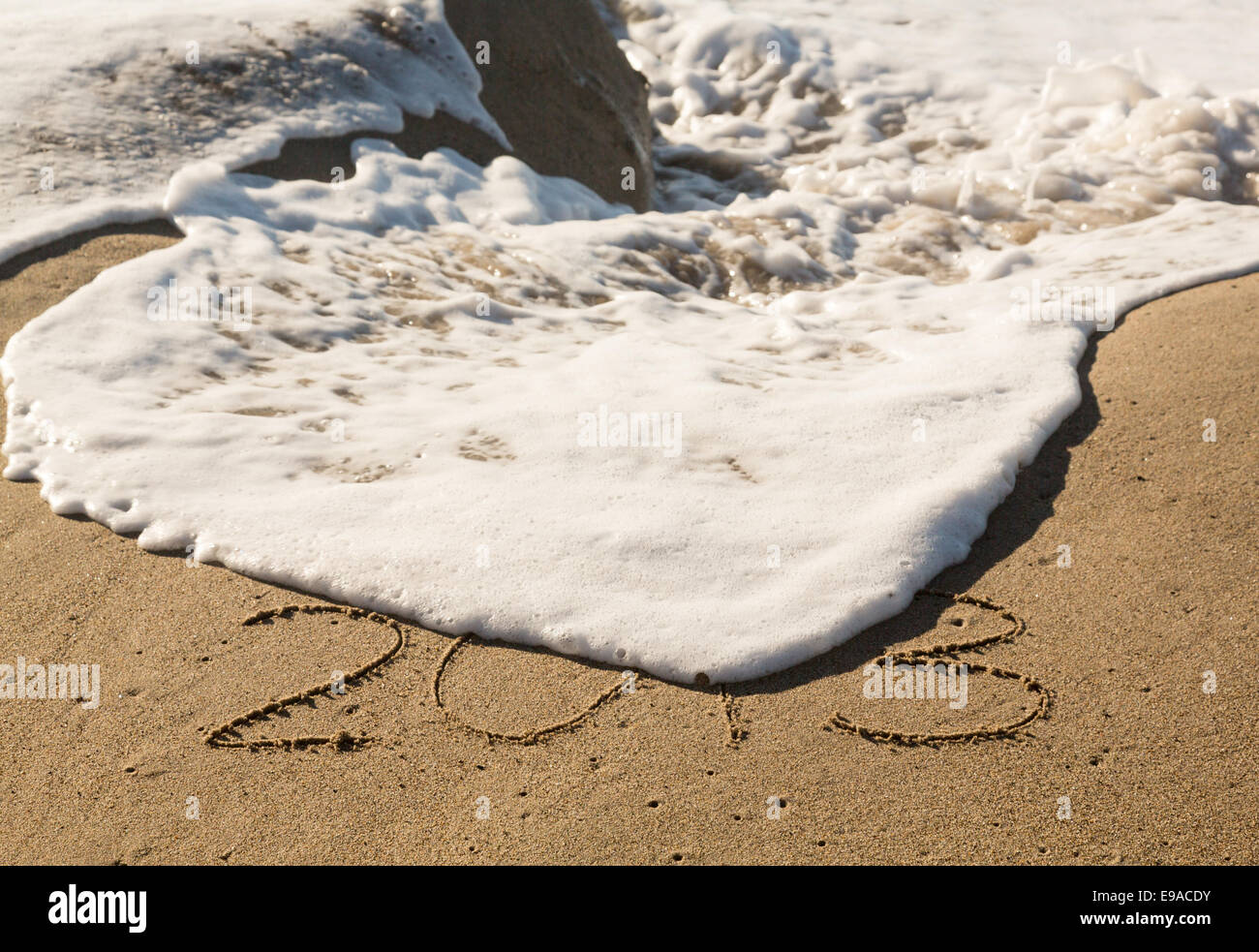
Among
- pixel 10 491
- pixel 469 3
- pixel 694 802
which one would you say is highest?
pixel 469 3

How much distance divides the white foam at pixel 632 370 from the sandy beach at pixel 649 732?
0.53 feet

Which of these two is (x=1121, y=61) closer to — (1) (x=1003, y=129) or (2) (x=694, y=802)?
(1) (x=1003, y=129)

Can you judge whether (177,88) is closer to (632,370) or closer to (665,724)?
(632,370)

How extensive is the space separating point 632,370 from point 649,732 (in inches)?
86.9

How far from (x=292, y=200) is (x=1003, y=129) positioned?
5.61 m

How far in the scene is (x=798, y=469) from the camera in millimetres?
3709

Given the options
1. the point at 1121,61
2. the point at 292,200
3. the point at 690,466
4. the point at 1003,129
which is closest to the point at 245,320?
the point at 292,200

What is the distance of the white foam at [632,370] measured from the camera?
3164 millimetres

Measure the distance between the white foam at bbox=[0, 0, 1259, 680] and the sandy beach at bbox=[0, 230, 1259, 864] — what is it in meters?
0.16
